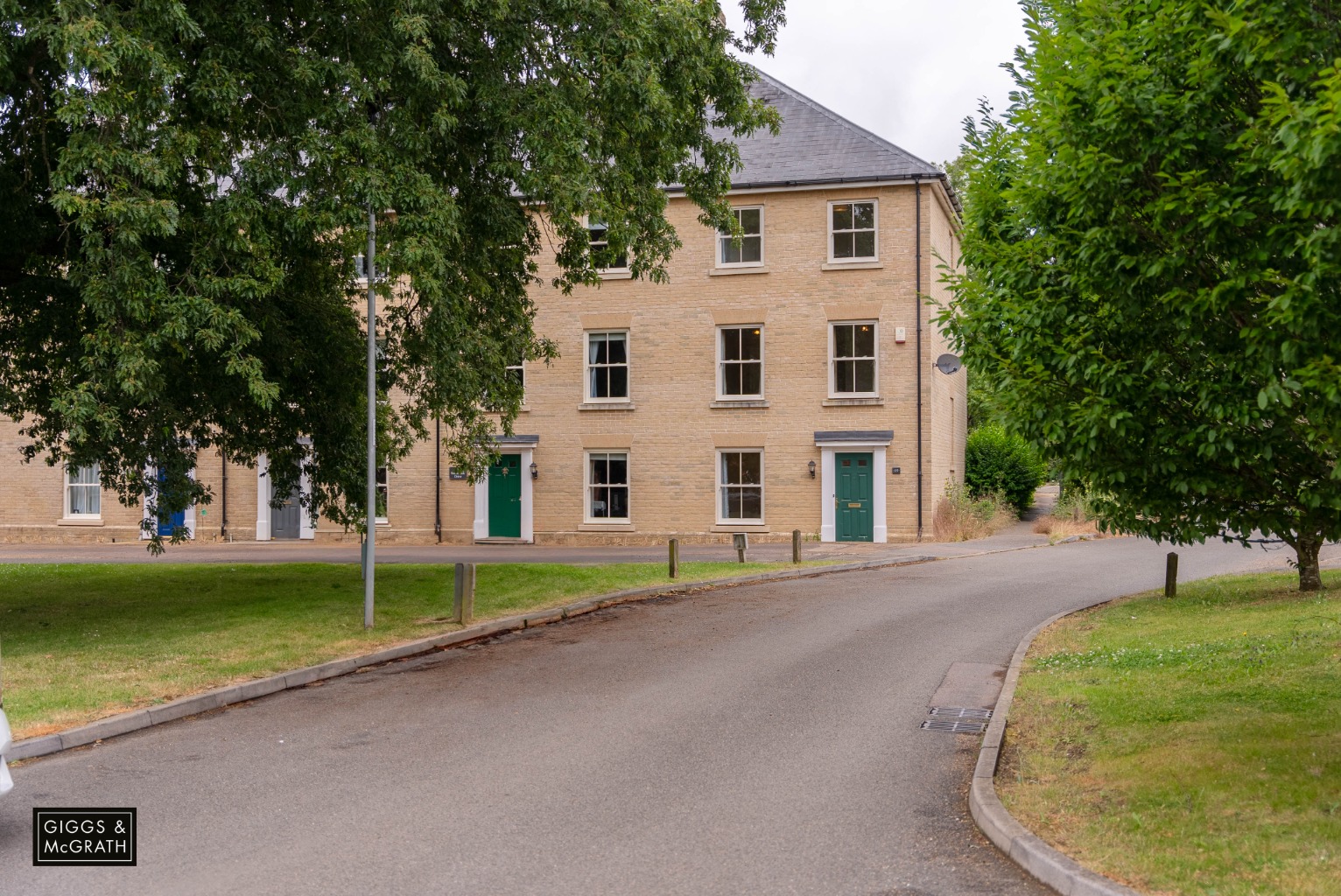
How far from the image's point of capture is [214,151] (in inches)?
504

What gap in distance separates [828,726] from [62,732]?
19.1 feet

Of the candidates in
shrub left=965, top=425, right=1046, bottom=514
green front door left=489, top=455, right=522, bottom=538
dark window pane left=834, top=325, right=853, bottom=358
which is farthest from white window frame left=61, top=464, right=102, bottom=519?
shrub left=965, top=425, right=1046, bottom=514

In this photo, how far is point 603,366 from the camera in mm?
31875

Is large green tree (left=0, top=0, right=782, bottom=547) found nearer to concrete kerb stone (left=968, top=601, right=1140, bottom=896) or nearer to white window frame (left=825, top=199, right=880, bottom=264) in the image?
concrete kerb stone (left=968, top=601, right=1140, bottom=896)

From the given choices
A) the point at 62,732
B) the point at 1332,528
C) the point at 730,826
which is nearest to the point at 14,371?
the point at 62,732

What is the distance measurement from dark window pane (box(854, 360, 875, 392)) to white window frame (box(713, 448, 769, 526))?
302 centimetres

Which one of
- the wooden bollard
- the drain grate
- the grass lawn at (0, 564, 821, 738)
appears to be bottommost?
the drain grate

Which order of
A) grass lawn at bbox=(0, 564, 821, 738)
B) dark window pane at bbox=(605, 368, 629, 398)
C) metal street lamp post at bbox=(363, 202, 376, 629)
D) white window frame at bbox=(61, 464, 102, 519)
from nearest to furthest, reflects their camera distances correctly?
1. grass lawn at bbox=(0, 564, 821, 738)
2. metal street lamp post at bbox=(363, 202, 376, 629)
3. dark window pane at bbox=(605, 368, 629, 398)
4. white window frame at bbox=(61, 464, 102, 519)

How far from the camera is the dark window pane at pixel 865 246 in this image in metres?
30.0

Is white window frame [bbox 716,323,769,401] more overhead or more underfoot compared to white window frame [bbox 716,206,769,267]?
more underfoot

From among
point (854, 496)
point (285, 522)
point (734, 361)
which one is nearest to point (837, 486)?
point (854, 496)

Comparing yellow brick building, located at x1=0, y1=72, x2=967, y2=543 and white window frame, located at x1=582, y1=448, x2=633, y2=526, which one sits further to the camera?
white window frame, located at x1=582, y1=448, x2=633, y2=526

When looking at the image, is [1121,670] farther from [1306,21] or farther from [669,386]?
[669,386]

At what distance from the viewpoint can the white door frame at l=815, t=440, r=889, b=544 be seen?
29594 millimetres
